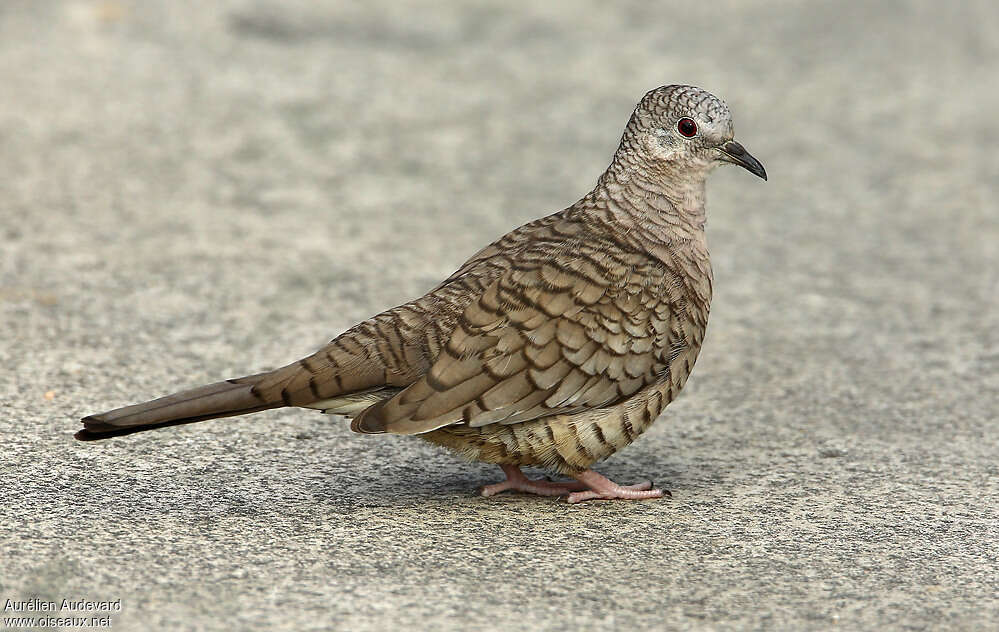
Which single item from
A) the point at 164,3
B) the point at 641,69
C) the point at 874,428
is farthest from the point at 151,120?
the point at 874,428

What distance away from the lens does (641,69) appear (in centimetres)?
874

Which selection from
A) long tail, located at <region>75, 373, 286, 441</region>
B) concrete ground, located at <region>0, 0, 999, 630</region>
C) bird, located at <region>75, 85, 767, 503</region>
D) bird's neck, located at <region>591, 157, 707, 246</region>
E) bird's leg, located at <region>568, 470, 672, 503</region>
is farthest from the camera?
bird's neck, located at <region>591, 157, 707, 246</region>

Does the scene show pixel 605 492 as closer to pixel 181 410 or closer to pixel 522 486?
pixel 522 486

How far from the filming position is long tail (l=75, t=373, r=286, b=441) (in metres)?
3.69

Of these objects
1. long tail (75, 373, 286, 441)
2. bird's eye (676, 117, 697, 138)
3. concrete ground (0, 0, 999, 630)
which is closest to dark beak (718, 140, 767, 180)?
bird's eye (676, 117, 697, 138)

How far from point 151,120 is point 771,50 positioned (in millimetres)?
4030

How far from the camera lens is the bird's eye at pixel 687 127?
441 centimetres

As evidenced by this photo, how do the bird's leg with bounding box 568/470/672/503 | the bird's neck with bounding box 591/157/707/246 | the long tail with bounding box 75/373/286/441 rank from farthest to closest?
1. the bird's neck with bounding box 591/157/707/246
2. the bird's leg with bounding box 568/470/672/503
3. the long tail with bounding box 75/373/286/441

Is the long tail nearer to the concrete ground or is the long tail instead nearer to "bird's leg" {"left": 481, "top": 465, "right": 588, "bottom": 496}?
the concrete ground

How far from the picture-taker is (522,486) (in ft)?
13.9

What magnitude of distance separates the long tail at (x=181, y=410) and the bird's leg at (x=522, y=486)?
0.75 m

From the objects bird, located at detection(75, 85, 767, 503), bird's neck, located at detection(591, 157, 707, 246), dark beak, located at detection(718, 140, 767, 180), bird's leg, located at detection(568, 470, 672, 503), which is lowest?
bird's leg, located at detection(568, 470, 672, 503)

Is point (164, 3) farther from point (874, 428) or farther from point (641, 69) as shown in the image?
point (874, 428)

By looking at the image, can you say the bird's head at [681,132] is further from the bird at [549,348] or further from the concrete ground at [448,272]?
the concrete ground at [448,272]
